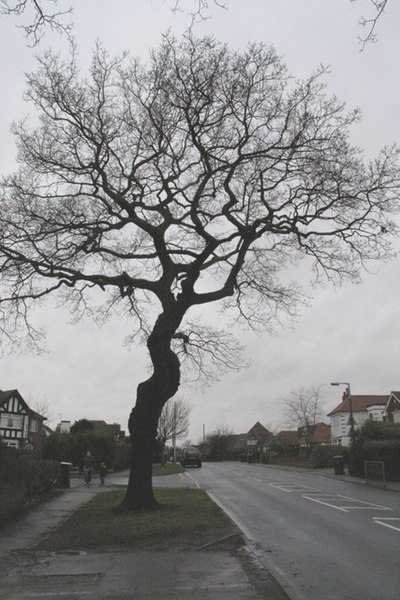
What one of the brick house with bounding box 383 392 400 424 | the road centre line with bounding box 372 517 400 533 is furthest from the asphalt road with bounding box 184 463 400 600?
the brick house with bounding box 383 392 400 424

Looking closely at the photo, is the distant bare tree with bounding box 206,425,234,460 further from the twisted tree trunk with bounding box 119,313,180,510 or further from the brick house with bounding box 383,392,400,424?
the twisted tree trunk with bounding box 119,313,180,510

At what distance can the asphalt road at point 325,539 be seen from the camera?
6.98 meters

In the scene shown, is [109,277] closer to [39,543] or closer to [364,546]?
[39,543]

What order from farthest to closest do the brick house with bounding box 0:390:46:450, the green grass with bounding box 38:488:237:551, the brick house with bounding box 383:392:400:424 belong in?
the brick house with bounding box 383:392:400:424
the brick house with bounding box 0:390:46:450
the green grass with bounding box 38:488:237:551

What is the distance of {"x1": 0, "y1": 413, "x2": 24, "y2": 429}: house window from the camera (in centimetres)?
5447

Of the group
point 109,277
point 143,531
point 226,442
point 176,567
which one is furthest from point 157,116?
point 226,442

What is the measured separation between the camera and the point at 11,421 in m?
55.3

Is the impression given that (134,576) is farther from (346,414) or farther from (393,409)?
(346,414)

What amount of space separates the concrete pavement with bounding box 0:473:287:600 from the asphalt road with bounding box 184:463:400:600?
0.48 metres

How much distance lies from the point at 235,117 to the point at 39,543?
11.1 m

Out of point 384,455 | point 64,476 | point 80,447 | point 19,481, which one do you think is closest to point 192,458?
point 80,447

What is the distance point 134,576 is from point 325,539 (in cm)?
450

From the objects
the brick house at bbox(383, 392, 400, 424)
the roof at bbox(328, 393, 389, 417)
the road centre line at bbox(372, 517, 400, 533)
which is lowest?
the road centre line at bbox(372, 517, 400, 533)

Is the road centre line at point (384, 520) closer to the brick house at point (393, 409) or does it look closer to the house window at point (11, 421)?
the house window at point (11, 421)
